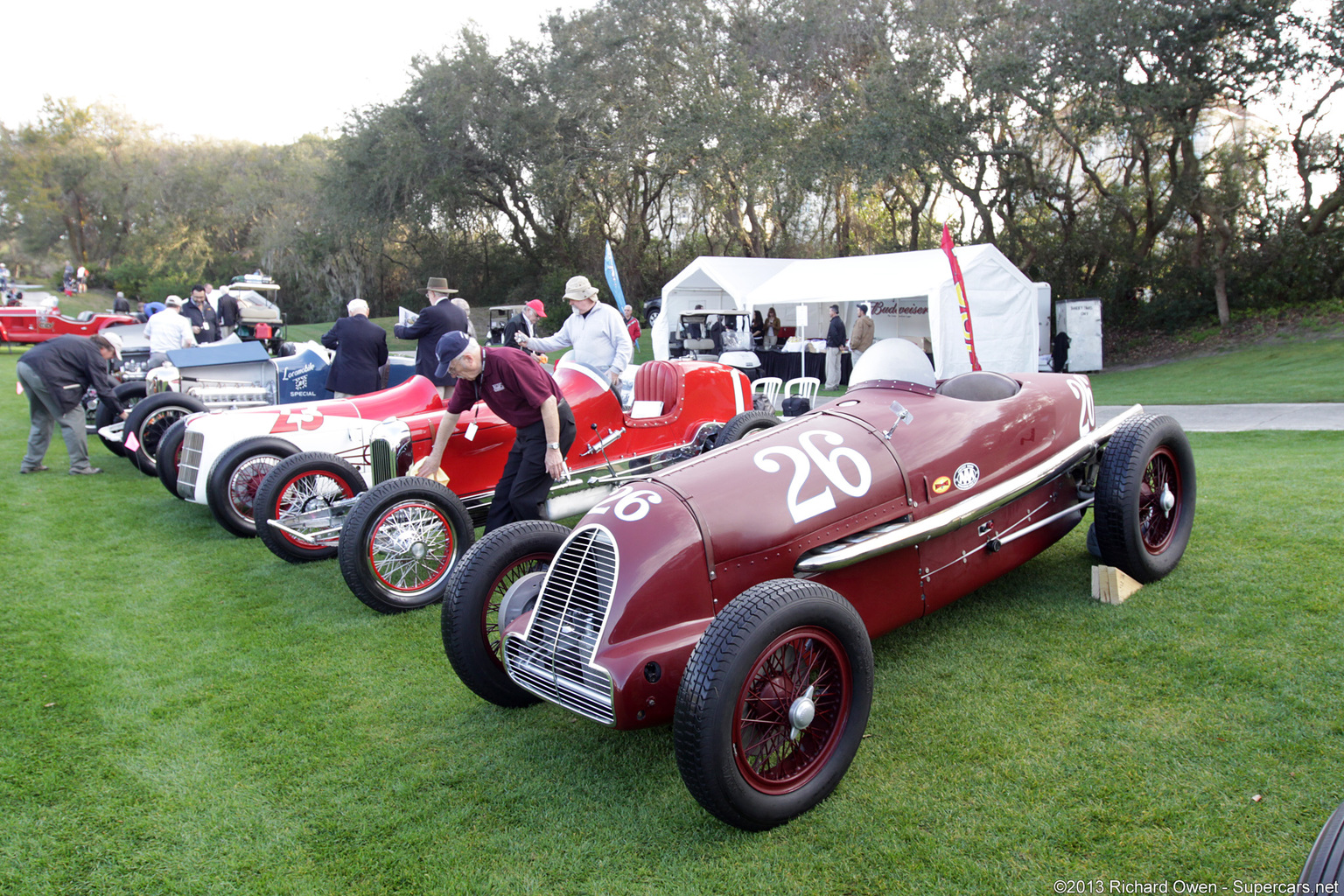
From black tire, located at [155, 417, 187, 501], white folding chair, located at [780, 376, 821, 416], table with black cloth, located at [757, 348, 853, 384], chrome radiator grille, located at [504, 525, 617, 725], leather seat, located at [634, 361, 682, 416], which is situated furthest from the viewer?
table with black cloth, located at [757, 348, 853, 384]

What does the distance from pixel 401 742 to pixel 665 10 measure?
26859 millimetres

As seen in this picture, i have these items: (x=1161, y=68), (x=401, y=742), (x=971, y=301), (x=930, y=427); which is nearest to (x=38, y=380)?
(x=401, y=742)

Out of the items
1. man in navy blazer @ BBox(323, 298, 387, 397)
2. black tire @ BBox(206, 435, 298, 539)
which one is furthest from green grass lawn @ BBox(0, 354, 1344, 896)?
man in navy blazer @ BBox(323, 298, 387, 397)

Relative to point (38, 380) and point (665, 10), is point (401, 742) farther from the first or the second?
point (665, 10)

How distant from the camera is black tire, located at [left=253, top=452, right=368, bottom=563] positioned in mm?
5363

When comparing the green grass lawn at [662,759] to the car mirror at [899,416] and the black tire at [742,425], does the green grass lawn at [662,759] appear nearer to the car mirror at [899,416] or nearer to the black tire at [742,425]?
the car mirror at [899,416]

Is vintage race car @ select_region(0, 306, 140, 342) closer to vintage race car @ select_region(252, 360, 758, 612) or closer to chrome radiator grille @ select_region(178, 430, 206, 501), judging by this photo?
chrome radiator grille @ select_region(178, 430, 206, 501)

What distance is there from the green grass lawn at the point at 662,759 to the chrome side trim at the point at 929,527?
27.1 inches

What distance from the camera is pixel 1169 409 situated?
11383 millimetres

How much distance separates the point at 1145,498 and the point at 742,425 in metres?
2.71

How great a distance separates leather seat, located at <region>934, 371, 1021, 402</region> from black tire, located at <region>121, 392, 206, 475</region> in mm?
7537

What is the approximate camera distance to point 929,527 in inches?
125

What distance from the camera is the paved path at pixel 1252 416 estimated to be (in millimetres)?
9156

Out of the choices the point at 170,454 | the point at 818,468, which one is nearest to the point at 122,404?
the point at 170,454
